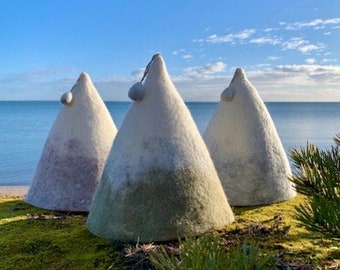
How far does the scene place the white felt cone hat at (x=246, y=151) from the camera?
9297 millimetres

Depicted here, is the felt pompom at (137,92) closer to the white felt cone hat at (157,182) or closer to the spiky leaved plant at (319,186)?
the white felt cone hat at (157,182)

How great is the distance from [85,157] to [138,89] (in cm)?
300

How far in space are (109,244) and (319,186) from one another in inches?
181

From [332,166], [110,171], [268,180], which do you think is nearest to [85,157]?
[110,171]

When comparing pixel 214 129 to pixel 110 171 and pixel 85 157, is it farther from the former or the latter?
pixel 110 171

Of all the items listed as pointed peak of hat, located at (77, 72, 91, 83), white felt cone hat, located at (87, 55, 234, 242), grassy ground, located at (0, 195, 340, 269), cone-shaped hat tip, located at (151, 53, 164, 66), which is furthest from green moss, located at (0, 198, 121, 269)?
pointed peak of hat, located at (77, 72, 91, 83)

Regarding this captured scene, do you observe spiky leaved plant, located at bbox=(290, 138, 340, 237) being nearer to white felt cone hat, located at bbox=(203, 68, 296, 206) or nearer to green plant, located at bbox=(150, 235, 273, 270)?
green plant, located at bbox=(150, 235, 273, 270)

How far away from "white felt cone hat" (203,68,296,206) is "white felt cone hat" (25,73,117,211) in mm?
2497

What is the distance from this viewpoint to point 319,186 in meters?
2.64

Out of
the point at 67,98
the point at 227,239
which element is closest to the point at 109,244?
the point at 227,239

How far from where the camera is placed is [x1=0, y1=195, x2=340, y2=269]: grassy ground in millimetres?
5969

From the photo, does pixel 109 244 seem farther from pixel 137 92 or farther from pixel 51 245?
pixel 137 92

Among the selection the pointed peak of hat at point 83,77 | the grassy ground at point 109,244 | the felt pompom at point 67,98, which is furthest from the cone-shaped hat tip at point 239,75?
the felt pompom at point 67,98

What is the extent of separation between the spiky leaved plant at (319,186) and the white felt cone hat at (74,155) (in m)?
6.89
